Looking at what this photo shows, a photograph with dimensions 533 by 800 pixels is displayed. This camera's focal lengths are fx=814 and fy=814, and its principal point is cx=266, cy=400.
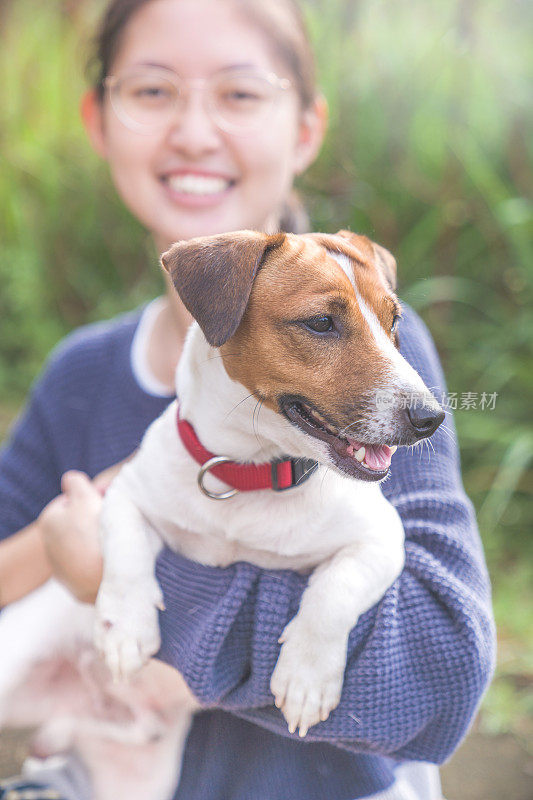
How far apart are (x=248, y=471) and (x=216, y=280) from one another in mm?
384

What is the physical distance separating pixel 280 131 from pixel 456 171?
1984mm

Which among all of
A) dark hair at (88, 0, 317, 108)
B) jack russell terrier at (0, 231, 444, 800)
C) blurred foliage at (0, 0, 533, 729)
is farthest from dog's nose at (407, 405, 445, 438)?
blurred foliage at (0, 0, 533, 729)

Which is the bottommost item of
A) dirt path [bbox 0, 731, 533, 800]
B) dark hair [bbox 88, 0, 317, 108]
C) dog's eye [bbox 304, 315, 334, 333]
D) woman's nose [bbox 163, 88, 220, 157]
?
dirt path [bbox 0, 731, 533, 800]

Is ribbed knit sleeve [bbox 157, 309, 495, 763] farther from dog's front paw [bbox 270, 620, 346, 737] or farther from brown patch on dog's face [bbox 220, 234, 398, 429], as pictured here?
brown patch on dog's face [bbox 220, 234, 398, 429]

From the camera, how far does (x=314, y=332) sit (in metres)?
1.38

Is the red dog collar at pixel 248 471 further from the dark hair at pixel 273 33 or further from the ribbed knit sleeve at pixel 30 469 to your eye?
the dark hair at pixel 273 33

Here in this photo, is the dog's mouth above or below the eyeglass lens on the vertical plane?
below

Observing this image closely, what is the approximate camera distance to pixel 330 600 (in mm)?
1455

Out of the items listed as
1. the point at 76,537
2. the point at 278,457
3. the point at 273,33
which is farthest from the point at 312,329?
the point at 273,33

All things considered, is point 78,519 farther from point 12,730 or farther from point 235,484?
point 12,730

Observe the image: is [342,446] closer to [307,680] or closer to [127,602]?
[307,680]

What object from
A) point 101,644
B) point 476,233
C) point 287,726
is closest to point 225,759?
point 287,726

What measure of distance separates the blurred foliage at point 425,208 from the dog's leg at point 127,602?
61.5 inches

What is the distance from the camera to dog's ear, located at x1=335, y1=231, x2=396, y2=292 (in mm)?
1489
